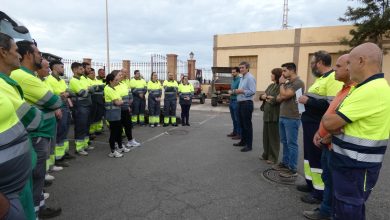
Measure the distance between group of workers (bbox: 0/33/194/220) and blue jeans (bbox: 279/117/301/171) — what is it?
11.0ft

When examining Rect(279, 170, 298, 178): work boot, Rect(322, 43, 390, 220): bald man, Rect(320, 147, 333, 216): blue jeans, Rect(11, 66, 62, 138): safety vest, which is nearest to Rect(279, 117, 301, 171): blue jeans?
Rect(279, 170, 298, 178): work boot

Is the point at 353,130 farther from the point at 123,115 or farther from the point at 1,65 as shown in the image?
the point at 123,115

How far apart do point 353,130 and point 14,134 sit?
2.72m

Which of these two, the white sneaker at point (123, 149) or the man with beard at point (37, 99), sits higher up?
the man with beard at point (37, 99)

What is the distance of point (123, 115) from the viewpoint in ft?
21.2

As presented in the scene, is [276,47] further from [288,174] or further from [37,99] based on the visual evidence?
[37,99]

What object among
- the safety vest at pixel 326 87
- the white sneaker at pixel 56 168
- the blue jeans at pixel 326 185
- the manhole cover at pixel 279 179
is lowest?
the white sneaker at pixel 56 168

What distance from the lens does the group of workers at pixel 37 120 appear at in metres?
1.80

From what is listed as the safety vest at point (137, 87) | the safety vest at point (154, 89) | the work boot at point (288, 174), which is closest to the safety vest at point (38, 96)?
the work boot at point (288, 174)

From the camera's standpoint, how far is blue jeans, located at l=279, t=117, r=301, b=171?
4699 mm

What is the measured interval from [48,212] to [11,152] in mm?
2068

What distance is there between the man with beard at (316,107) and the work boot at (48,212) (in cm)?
342

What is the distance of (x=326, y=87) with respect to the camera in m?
3.65

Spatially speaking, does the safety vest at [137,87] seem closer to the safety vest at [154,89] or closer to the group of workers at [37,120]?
the safety vest at [154,89]
